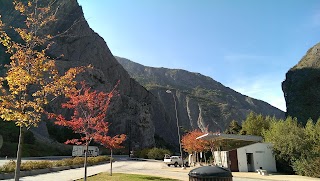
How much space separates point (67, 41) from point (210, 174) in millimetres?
101111

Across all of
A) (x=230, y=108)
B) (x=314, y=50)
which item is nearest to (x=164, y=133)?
(x=230, y=108)

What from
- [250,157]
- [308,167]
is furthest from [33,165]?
[308,167]

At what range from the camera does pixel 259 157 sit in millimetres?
32375

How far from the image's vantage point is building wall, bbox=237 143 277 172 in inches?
1252

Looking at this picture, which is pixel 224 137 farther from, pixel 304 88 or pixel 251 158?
pixel 304 88

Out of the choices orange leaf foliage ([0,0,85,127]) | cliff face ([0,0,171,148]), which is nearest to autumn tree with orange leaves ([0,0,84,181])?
orange leaf foliage ([0,0,85,127])

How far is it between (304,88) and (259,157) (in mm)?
84694

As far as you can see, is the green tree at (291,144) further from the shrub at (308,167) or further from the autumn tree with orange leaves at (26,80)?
the autumn tree with orange leaves at (26,80)

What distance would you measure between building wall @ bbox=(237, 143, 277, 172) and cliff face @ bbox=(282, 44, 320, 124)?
219ft

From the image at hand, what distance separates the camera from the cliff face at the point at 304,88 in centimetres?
9344

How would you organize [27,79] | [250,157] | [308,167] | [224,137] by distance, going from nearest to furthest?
[27,79] → [308,167] → [224,137] → [250,157]

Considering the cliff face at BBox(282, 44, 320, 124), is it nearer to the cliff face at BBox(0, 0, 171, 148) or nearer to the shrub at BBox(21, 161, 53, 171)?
the cliff face at BBox(0, 0, 171, 148)

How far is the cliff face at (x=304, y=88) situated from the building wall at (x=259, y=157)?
66755 mm

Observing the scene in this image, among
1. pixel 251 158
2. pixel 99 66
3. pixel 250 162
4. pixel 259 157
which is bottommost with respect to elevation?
pixel 250 162
